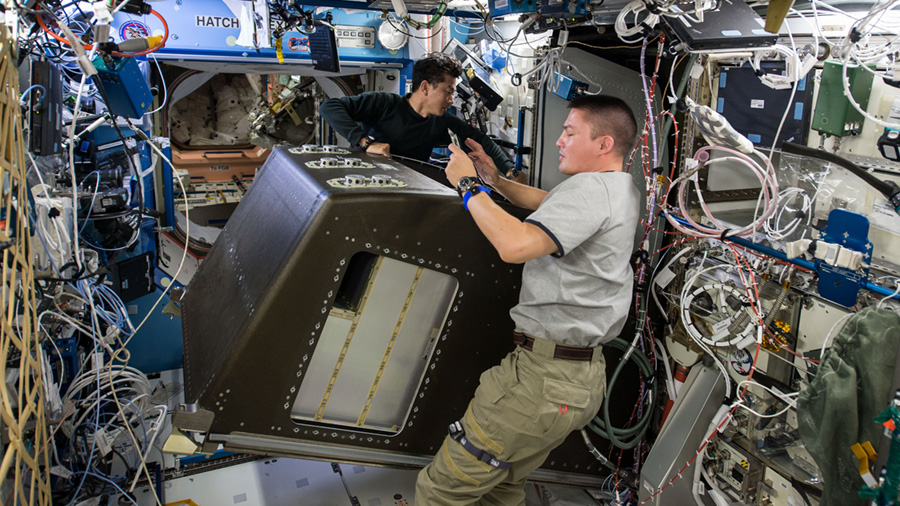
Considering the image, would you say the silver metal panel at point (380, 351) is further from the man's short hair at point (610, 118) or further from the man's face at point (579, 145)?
the man's short hair at point (610, 118)

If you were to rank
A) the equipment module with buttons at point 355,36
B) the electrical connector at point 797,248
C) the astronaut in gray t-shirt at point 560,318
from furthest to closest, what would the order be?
the equipment module with buttons at point 355,36, the astronaut in gray t-shirt at point 560,318, the electrical connector at point 797,248

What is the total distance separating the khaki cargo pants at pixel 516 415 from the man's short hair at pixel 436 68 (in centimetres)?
212

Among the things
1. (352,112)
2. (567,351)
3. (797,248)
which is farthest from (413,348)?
(352,112)

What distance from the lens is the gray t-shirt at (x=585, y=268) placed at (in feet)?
8.49

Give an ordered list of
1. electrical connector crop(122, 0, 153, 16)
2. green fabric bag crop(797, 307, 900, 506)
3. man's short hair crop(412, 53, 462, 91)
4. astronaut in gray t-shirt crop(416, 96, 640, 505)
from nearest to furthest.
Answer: green fabric bag crop(797, 307, 900, 506) → astronaut in gray t-shirt crop(416, 96, 640, 505) → electrical connector crop(122, 0, 153, 16) → man's short hair crop(412, 53, 462, 91)

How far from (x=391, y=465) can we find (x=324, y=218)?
4.51ft

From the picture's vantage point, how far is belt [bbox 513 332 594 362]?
281 centimetres

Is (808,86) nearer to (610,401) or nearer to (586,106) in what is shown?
(586,106)

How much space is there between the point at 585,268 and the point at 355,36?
3444mm

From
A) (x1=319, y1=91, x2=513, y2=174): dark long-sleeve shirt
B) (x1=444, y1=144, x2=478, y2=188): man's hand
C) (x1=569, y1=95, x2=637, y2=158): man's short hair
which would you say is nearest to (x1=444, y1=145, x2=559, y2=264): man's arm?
(x1=444, y1=144, x2=478, y2=188): man's hand

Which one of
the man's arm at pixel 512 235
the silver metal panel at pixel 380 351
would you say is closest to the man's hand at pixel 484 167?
the silver metal panel at pixel 380 351

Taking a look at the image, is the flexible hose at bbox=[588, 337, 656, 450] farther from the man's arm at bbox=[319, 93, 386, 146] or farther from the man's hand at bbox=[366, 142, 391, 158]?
the man's arm at bbox=[319, 93, 386, 146]

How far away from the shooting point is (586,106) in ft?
9.29

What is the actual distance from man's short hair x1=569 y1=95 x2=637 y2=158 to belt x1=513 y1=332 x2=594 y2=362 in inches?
35.3
